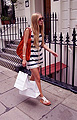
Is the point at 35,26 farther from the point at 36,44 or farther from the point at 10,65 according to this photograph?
the point at 10,65

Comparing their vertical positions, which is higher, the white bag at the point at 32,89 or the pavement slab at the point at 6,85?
the white bag at the point at 32,89

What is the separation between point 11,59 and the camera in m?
5.67

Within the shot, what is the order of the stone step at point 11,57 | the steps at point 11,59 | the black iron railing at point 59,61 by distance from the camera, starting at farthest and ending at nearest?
the stone step at point 11,57 < the steps at point 11,59 < the black iron railing at point 59,61

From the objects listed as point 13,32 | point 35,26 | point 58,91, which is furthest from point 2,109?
point 13,32

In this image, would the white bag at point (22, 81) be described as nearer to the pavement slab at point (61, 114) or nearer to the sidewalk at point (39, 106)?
the sidewalk at point (39, 106)

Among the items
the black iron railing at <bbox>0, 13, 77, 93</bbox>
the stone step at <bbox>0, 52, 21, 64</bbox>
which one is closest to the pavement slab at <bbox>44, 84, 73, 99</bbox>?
the black iron railing at <bbox>0, 13, 77, 93</bbox>

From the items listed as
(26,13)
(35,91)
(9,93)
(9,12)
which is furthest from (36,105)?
(9,12)

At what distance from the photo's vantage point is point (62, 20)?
18.9 ft

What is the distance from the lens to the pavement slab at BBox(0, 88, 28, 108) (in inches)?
111

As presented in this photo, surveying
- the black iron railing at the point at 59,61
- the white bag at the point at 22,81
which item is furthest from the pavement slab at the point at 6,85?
the white bag at the point at 22,81

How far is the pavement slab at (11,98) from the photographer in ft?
9.26

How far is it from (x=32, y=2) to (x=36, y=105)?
592 centimetres

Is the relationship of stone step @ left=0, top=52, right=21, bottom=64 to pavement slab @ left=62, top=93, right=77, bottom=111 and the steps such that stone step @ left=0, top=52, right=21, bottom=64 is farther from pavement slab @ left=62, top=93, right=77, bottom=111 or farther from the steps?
pavement slab @ left=62, top=93, right=77, bottom=111

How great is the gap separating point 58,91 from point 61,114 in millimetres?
849
